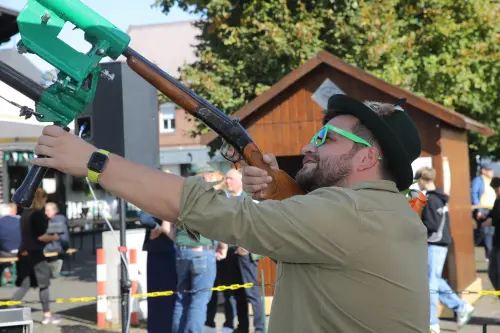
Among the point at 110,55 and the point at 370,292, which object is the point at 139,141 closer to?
the point at 110,55

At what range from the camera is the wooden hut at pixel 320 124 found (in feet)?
34.3

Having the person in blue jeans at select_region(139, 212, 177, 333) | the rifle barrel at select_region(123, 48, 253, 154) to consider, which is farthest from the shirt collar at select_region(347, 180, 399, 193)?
the person in blue jeans at select_region(139, 212, 177, 333)

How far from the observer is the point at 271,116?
1143cm

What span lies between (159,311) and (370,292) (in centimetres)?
672

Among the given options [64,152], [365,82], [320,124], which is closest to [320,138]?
[64,152]

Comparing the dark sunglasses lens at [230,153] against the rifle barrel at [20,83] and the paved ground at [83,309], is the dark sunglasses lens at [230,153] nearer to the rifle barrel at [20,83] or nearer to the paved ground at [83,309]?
the rifle barrel at [20,83]

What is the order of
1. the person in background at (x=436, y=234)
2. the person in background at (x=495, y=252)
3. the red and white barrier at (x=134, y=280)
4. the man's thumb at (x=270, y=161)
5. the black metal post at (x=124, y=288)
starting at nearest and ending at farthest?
the man's thumb at (x=270, y=161)
the black metal post at (x=124, y=288)
the person in background at (x=436, y=234)
the person in background at (x=495, y=252)
the red and white barrier at (x=134, y=280)

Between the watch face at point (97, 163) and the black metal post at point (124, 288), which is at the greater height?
the watch face at point (97, 163)

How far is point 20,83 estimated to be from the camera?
2400 millimetres

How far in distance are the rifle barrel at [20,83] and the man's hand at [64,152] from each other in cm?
38

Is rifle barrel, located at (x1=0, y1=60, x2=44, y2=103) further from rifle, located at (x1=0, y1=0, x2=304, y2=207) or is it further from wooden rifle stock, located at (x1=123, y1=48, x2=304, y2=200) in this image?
wooden rifle stock, located at (x1=123, y1=48, x2=304, y2=200)

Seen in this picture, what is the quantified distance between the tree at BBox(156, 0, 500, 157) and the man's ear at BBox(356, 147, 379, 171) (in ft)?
42.0

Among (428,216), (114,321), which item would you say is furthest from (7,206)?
(428,216)

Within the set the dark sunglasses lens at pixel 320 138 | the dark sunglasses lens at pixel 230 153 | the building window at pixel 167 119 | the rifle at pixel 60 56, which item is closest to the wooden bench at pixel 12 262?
the dark sunglasses lens at pixel 230 153
